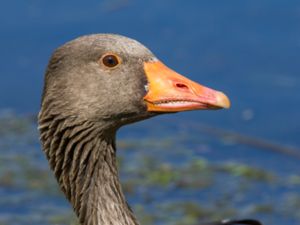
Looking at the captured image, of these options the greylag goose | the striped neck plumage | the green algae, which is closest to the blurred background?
the green algae

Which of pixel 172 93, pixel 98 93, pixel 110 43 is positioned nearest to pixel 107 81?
pixel 98 93

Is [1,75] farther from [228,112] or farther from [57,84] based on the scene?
[57,84]

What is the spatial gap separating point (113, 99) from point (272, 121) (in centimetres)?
436

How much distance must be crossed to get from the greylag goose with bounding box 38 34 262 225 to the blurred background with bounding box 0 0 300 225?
302 centimetres

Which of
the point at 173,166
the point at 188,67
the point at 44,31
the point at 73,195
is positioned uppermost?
the point at 44,31

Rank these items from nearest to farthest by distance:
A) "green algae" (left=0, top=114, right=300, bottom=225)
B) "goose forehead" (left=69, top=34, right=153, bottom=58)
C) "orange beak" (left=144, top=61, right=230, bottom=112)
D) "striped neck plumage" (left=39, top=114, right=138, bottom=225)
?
1. "orange beak" (left=144, top=61, right=230, bottom=112)
2. "goose forehead" (left=69, top=34, right=153, bottom=58)
3. "striped neck plumage" (left=39, top=114, right=138, bottom=225)
4. "green algae" (left=0, top=114, right=300, bottom=225)

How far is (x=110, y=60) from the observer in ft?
22.6

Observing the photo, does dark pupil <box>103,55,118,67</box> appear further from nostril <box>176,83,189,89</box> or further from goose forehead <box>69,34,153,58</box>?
nostril <box>176,83,189,89</box>

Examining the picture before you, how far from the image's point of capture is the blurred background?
1036 cm

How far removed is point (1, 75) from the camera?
11.8 metres

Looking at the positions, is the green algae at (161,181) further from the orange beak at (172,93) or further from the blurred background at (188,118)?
the orange beak at (172,93)

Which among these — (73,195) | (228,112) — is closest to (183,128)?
(228,112)

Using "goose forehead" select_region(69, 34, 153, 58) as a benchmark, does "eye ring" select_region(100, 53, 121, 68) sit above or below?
below

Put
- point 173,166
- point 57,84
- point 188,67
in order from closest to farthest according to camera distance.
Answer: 1. point 57,84
2. point 173,166
3. point 188,67
